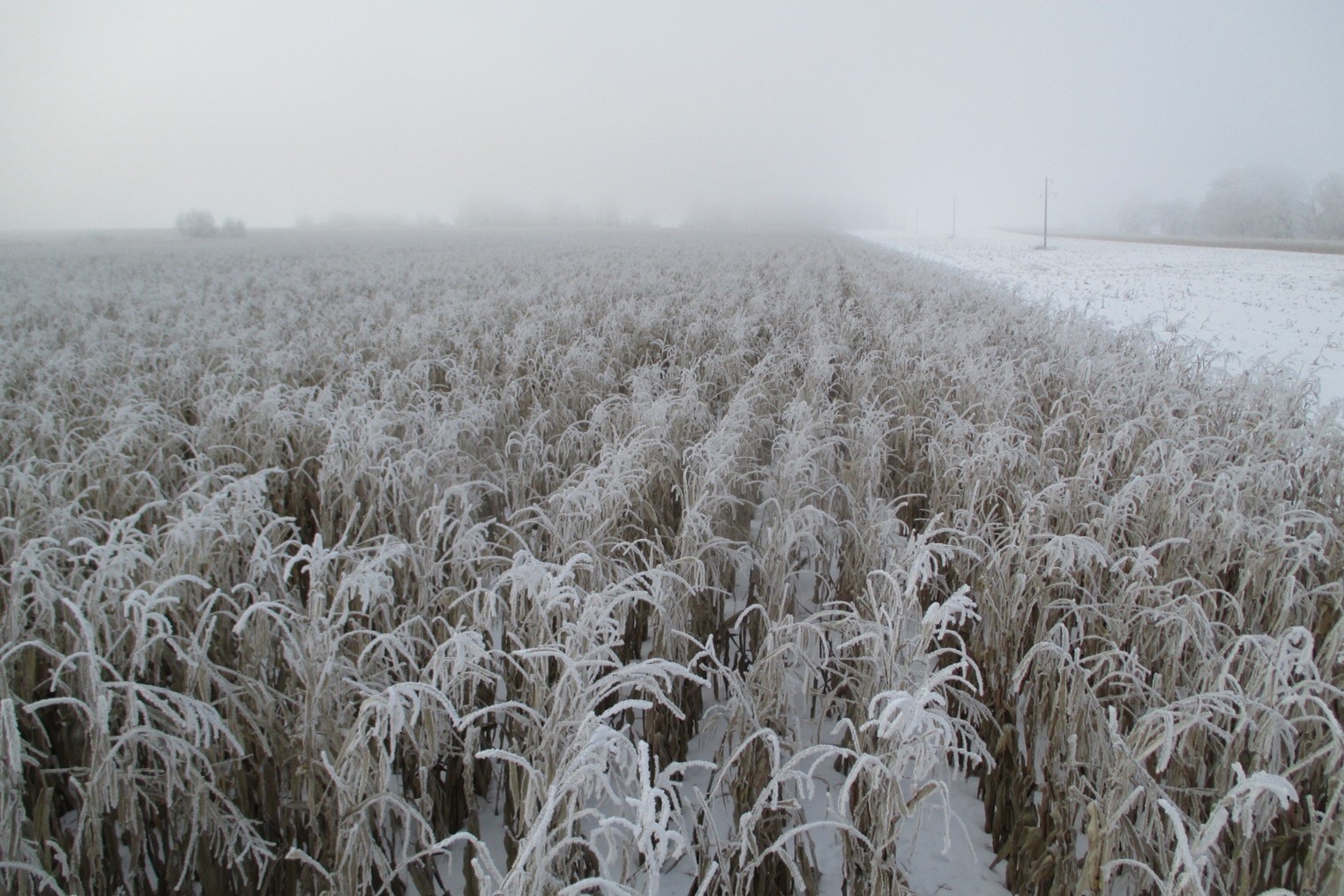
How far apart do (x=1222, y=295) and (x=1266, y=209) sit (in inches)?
3127

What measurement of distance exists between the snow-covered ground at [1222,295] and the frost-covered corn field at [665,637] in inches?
141

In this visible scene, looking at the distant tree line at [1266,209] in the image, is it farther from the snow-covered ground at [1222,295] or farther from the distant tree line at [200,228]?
the distant tree line at [200,228]

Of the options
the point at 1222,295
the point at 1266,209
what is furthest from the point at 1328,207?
the point at 1222,295

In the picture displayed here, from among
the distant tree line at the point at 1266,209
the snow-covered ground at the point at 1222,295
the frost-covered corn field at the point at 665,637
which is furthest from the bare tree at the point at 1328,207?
the frost-covered corn field at the point at 665,637

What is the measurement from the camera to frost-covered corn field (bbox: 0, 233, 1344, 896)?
1638 millimetres

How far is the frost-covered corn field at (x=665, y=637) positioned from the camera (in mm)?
1638

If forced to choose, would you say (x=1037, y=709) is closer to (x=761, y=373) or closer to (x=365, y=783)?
(x=365, y=783)

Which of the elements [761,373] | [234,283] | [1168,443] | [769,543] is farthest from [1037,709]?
[234,283]

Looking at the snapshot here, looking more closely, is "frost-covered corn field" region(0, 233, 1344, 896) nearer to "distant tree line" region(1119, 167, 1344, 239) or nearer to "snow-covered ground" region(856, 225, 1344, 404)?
"snow-covered ground" region(856, 225, 1344, 404)

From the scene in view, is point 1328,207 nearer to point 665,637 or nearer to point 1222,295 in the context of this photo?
point 1222,295

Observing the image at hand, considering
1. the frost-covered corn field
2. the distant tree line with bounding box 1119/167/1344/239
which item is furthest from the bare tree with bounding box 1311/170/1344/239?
the frost-covered corn field

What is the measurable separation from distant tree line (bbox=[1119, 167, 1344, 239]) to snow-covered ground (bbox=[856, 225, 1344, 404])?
57.7 metres

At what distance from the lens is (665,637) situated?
2.58m

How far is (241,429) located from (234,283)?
40.7 feet
